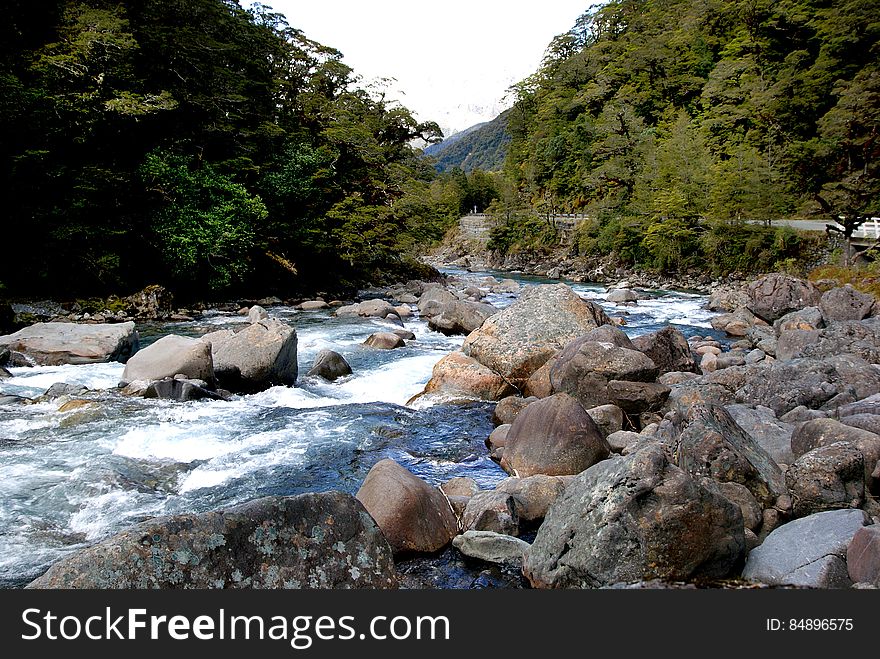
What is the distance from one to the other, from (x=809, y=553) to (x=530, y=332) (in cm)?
755

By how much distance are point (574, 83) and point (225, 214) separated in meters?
43.6

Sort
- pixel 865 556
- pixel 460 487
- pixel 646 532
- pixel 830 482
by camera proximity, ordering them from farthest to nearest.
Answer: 1. pixel 460 487
2. pixel 830 482
3. pixel 646 532
4. pixel 865 556

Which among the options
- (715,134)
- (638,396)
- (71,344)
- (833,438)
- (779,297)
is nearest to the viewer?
(833,438)

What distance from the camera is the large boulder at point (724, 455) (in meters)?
5.73

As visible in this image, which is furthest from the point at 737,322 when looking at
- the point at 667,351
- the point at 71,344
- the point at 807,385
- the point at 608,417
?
the point at 71,344

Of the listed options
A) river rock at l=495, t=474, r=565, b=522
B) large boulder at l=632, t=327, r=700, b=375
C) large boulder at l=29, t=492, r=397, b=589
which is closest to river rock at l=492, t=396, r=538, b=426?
river rock at l=495, t=474, r=565, b=522

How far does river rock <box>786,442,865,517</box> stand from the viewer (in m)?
5.43

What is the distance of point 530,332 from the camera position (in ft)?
38.7

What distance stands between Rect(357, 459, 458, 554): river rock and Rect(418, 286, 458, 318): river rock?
12.9 metres

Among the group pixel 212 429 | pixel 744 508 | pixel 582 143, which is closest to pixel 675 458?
pixel 744 508

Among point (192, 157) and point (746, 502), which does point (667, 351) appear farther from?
point (192, 157)

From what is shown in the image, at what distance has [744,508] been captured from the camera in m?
5.46

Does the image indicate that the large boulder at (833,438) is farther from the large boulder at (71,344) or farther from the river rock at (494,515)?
the large boulder at (71,344)

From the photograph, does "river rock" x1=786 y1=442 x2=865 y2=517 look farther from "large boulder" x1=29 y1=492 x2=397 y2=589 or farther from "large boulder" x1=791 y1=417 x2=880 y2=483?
"large boulder" x1=29 y1=492 x2=397 y2=589
